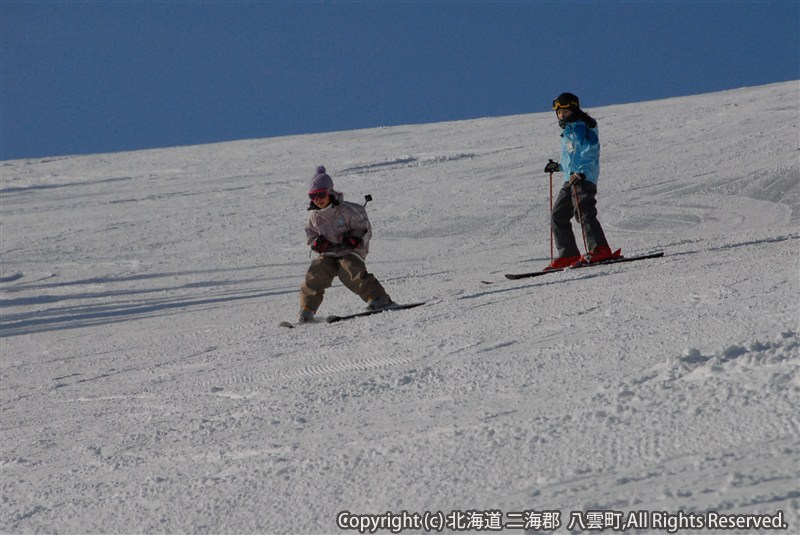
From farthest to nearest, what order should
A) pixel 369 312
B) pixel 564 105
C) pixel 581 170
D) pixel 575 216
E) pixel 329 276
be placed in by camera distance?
1. pixel 575 216
2. pixel 581 170
3. pixel 564 105
4. pixel 329 276
5. pixel 369 312

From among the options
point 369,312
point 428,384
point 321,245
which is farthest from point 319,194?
point 428,384

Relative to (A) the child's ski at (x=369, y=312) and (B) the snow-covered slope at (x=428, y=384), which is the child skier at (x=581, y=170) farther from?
(A) the child's ski at (x=369, y=312)

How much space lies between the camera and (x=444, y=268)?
11367 millimetres

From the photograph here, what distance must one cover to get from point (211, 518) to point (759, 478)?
1.71 m

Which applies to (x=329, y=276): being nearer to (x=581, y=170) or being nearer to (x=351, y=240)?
(x=351, y=240)

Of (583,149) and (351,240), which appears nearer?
(351,240)

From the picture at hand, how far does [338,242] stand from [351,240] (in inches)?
5.2

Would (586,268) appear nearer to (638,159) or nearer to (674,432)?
(674,432)

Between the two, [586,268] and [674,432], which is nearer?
[674,432]

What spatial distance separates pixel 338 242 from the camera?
7.98m

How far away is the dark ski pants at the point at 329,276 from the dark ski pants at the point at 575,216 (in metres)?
1.83

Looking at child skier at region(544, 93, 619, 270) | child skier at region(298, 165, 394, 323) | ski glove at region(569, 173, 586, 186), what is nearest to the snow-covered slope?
child skier at region(298, 165, 394, 323)

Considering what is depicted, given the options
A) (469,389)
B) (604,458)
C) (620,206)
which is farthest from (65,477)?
(620,206)

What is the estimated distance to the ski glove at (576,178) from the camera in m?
8.44
